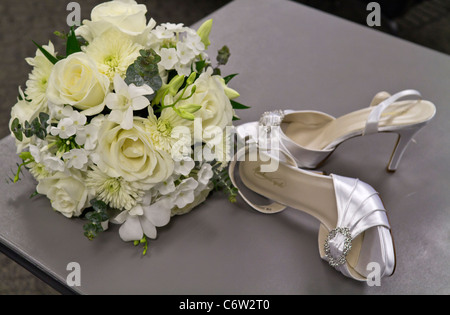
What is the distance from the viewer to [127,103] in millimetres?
762

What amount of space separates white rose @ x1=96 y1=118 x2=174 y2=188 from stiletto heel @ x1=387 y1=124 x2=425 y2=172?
0.51 meters

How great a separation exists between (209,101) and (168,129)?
9 centimetres

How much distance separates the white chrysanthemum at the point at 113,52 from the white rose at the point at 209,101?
0.36ft

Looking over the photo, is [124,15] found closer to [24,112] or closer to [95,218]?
[24,112]

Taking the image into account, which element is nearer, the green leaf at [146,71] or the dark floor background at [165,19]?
the green leaf at [146,71]

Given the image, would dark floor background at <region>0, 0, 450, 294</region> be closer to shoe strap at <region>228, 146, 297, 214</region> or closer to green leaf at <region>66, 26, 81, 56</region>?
green leaf at <region>66, 26, 81, 56</region>

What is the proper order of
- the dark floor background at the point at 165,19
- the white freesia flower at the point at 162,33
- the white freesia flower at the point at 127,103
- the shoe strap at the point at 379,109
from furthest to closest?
1. the dark floor background at the point at 165,19
2. the shoe strap at the point at 379,109
3. the white freesia flower at the point at 162,33
4. the white freesia flower at the point at 127,103

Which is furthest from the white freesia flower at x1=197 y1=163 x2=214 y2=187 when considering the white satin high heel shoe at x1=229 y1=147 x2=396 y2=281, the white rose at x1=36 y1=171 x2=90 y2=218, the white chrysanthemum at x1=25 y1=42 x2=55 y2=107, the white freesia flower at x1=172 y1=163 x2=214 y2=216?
the white chrysanthemum at x1=25 y1=42 x2=55 y2=107

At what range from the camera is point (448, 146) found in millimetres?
1079

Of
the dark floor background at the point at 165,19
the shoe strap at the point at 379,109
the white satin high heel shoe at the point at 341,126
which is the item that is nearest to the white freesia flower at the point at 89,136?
the white satin high heel shoe at the point at 341,126

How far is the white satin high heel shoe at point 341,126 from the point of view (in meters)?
0.98

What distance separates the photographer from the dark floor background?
2.04m

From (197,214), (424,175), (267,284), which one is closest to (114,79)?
(197,214)

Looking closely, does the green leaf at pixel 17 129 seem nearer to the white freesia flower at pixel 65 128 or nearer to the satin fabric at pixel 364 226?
the white freesia flower at pixel 65 128
